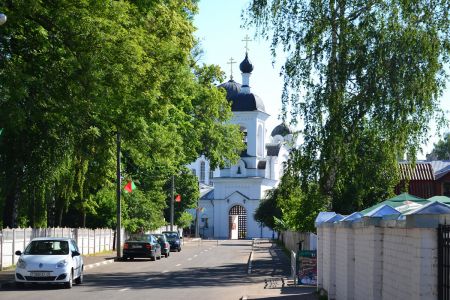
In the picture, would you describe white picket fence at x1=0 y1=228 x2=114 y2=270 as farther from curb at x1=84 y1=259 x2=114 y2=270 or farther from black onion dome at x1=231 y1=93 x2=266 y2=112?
black onion dome at x1=231 y1=93 x2=266 y2=112

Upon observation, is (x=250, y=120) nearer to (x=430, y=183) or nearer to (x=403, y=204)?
(x=430, y=183)

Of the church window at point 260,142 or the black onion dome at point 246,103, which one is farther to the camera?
the church window at point 260,142

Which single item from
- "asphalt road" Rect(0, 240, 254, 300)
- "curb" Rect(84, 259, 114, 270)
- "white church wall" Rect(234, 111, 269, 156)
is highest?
"white church wall" Rect(234, 111, 269, 156)

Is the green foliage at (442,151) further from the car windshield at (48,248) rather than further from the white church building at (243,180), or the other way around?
the car windshield at (48,248)

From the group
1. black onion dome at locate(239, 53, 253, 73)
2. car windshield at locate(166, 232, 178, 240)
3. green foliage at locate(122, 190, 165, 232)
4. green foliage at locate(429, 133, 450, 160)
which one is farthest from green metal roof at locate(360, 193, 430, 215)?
black onion dome at locate(239, 53, 253, 73)

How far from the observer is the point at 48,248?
2538cm

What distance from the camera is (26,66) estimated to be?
2569 cm

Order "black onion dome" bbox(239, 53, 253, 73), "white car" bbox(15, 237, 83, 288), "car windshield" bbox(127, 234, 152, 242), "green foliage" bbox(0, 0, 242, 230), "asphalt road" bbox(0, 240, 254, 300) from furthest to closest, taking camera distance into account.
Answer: "black onion dome" bbox(239, 53, 253, 73)
"car windshield" bbox(127, 234, 152, 242)
"green foliage" bbox(0, 0, 242, 230)
"white car" bbox(15, 237, 83, 288)
"asphalt road" bbox(0, 240, 254, 300)

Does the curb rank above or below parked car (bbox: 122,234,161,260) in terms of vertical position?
below

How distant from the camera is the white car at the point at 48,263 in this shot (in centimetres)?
2405

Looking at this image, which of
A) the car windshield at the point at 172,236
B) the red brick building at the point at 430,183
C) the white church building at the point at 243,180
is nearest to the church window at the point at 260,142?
the white church building at the point at 243,180

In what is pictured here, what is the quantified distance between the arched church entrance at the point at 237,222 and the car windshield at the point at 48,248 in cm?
9928

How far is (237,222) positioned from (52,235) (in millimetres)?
86349

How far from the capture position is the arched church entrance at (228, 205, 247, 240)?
124750 mm
